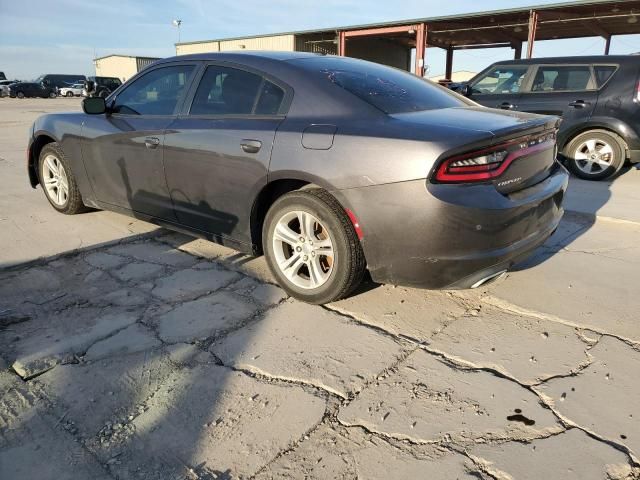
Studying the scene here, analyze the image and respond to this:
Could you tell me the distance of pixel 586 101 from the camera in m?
6.97

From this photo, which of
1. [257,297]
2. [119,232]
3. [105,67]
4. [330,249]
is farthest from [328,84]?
[105,67]

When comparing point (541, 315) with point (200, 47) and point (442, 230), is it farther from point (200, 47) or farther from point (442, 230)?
point (200, 47)

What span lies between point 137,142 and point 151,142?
198mm

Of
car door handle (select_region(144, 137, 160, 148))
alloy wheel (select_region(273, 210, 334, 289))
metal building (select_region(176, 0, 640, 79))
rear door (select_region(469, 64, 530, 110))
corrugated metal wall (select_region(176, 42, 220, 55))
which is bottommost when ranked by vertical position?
alloy wheel (select_region(273, 210, 334, 289))

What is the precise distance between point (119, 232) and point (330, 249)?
2.48 metres

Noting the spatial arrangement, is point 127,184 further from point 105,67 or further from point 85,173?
point 105,67

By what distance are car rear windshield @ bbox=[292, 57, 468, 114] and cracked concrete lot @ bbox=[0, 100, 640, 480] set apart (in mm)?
1222

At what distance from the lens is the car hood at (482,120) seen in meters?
2.65

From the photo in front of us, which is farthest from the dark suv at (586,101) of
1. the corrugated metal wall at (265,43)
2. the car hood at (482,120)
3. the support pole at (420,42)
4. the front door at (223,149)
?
the corrugated metal wall at (265,43)

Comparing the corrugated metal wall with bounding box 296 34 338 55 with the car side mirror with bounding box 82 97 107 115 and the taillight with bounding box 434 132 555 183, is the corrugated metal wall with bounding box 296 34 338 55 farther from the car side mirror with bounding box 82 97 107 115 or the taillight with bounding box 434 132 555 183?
the taillight with bounding box 434 132 555 183

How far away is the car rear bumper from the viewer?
248 cm

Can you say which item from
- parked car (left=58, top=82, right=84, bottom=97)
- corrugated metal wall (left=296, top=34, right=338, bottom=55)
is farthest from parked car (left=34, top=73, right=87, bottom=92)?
corrugated metal wall (left=296, top=34, right=338, bottom=55)

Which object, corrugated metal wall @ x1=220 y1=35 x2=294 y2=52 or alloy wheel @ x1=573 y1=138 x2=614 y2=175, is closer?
alloy wheel @ x1=573 y1=138 x2=614 y2=175

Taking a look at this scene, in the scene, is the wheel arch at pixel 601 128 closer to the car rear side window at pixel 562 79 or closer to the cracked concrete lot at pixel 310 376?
the car rear side window at pixel 562 79
